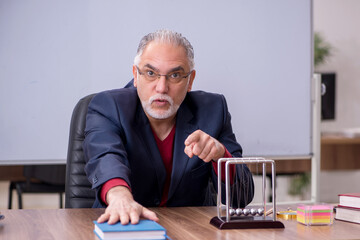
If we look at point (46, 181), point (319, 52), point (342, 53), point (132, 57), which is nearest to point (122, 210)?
point (132, 57)

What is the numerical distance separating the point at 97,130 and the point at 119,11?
1.07 metres

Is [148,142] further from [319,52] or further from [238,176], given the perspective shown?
[319,52]

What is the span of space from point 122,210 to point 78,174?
784 mm

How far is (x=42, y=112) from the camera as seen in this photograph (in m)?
2.73

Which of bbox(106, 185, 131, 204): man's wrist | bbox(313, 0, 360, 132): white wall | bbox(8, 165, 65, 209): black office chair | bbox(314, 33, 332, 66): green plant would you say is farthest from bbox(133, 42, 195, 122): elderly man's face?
bbox(313, 0, 360, 132): white wall

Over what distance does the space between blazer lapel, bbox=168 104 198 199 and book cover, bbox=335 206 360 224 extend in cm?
57

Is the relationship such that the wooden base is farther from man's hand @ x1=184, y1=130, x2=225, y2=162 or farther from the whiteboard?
the whiteboard

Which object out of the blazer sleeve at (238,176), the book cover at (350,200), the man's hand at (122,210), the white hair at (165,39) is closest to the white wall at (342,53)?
the blazer sleeve at (238,176)

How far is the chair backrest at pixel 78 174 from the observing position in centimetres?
208

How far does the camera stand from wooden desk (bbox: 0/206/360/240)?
1.32 metres

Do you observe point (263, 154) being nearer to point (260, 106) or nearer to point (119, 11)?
point (260, 106)

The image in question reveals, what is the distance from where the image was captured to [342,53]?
6.77 m

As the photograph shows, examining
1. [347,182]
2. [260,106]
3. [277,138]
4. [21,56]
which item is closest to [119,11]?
[21,56]

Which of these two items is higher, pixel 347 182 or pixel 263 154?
pixel 263 154
